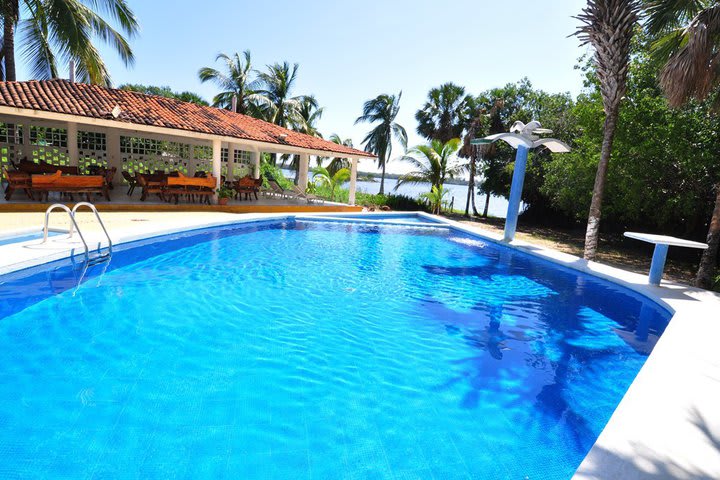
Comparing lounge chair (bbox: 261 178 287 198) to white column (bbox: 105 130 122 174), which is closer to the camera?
white column (bbox: 105 130 122 174)

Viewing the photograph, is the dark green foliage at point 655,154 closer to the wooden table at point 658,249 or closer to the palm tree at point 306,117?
the wooden table at point 658,249

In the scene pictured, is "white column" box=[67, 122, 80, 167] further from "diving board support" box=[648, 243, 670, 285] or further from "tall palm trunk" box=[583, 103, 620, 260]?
"diving board support" box=[648, 243, 670, 285]

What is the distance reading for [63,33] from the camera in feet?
48.1

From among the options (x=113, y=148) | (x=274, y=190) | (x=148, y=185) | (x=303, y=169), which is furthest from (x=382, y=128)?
(x=148, y=185)

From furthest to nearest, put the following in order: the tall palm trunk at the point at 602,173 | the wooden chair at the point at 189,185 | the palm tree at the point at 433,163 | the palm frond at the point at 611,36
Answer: the palm tree at the point at 433,163 → the wooden chair at the point at 189,185 → the tall palm trunk at the point at 602,173 → the palm frond at the point at 611,36

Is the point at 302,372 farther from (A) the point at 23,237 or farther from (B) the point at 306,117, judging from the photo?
(B) the point at 306,117

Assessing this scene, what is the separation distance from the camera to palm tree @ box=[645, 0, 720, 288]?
7.72 meters

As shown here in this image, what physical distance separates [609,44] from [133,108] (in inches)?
572

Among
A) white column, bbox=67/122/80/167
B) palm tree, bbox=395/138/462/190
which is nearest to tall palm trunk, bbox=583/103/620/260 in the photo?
palm tree, bbox=395/138/462/190

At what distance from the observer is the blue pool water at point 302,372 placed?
2.87 m

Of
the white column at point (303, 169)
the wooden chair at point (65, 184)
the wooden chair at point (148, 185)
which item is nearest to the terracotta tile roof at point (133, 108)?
the white column at point (303, 169)

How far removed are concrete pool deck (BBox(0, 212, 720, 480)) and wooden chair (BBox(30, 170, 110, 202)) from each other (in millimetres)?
4516

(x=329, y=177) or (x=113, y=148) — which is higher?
(x=113, y=148)

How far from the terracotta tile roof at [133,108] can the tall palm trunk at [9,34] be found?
95.8 inches
